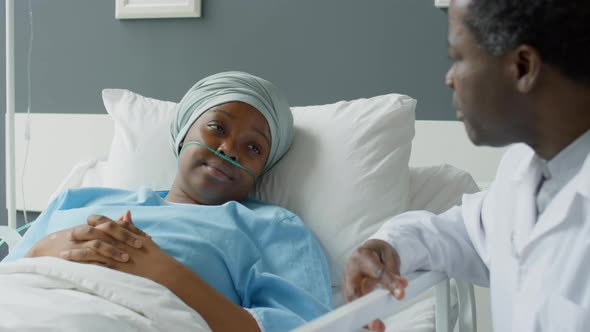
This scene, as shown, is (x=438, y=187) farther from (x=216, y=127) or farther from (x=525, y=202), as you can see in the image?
(x=525, y=202)

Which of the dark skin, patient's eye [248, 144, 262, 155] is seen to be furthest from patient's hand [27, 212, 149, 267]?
patient's eye [248, 144, 262, 155]

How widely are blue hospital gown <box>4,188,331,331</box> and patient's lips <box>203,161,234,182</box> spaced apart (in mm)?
85

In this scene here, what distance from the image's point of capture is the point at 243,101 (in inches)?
72.0

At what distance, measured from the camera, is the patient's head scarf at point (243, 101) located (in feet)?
6.07

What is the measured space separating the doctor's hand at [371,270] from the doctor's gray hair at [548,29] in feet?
1.21

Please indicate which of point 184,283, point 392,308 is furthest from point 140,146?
point 392,308

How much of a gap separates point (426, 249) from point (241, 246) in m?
0.52

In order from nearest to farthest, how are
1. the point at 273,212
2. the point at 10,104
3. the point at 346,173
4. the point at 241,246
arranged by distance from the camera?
the point at 241,246, the point at 273,212, the point at 346,173, the point at 10,104

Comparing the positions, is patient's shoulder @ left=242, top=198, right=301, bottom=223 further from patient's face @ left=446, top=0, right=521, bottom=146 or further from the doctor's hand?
patient's face @ left=446, top=0, right=521, bottom=146

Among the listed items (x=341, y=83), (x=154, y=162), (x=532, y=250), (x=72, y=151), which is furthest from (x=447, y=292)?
(x=72, y=151)

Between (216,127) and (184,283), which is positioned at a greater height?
(216,127)

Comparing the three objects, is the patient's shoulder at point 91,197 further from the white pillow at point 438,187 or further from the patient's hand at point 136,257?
the white pillow at point 438,187

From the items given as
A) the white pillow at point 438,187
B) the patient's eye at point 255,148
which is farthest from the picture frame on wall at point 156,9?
the white pillow at point 438,187

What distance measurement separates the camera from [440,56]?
89.1 inches
